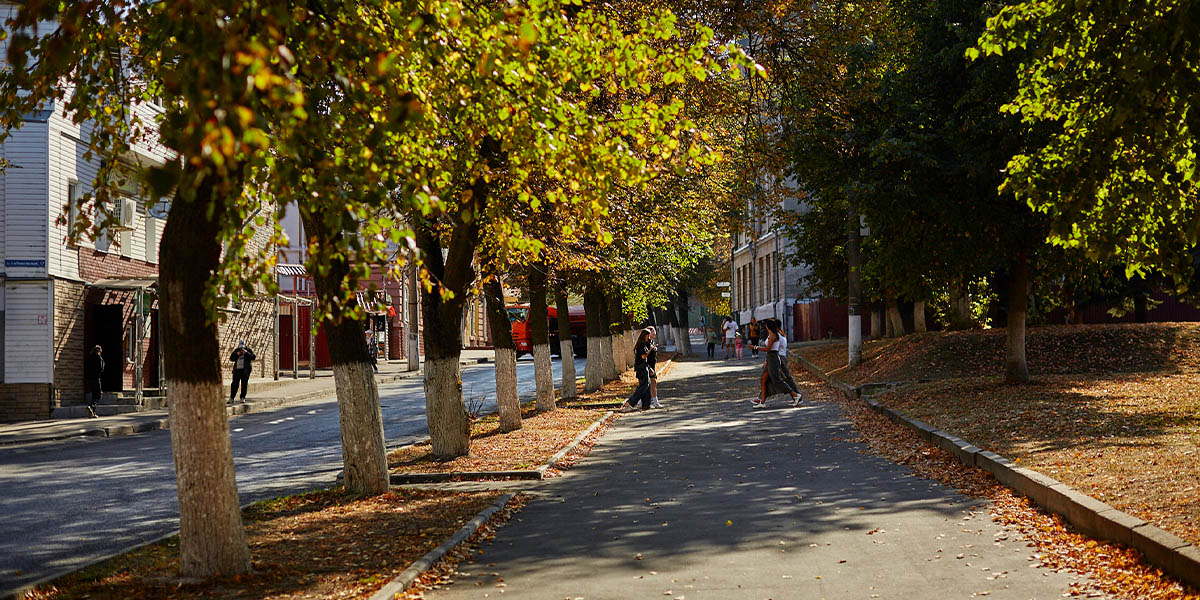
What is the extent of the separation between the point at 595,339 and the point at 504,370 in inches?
489

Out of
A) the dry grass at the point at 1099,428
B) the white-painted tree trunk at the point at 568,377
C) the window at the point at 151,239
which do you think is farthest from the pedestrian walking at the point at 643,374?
the window at the point at 151,239

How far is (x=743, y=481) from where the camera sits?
12320mm

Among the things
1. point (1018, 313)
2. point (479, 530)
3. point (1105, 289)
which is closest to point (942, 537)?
point (479, 530)

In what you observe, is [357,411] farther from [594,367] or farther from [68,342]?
[594,367]

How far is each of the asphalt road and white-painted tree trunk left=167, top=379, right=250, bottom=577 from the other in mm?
1419

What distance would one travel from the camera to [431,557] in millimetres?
8039

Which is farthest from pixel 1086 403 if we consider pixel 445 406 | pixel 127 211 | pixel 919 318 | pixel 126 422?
pixel 127 211

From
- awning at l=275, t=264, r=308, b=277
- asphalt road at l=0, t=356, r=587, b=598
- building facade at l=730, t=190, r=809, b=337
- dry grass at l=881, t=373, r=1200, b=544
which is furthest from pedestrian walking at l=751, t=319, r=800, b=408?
building facade at l=730, t=190, r=809, b=337

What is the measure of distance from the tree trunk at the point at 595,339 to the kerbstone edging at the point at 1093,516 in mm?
17215

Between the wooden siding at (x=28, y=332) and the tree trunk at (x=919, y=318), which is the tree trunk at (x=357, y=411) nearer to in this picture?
the wooden siding at (x=28, y=332)

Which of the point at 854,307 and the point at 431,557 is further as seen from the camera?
the point at 854,307

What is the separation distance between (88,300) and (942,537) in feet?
82.1

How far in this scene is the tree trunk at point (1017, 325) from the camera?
20375 millimetres

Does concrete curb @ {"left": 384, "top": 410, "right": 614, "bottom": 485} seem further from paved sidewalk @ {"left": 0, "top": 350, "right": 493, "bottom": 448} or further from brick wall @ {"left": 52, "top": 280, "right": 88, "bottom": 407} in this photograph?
brick wall @ {"left": 52, "top": 280, "right": 88, "bottom": 407}
